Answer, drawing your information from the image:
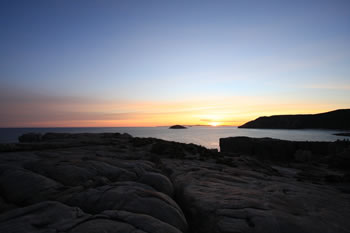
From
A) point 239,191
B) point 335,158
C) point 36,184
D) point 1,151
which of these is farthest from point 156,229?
point 335,158

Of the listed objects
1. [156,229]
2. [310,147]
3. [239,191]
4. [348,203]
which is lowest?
[310,147]

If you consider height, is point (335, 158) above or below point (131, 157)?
below

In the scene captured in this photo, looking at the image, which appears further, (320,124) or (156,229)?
(320,124)

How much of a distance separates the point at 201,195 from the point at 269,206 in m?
2.50

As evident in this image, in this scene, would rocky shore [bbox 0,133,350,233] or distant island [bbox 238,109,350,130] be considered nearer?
rocky shore [bbox 0,133,350,233]

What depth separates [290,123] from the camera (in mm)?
178625

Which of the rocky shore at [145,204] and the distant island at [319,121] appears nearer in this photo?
the rocky shore at [145,204]

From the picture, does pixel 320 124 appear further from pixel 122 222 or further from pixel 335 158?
pixel 122 222

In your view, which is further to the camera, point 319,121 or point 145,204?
point 319,121

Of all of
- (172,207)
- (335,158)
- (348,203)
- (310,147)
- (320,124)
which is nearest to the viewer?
(172,207)

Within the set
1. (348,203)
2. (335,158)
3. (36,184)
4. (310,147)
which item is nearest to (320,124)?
(310,147)

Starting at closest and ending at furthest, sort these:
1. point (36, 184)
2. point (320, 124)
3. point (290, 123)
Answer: point (36, 184), point (320, 124), point (290, 123)

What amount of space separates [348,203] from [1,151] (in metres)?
22.0

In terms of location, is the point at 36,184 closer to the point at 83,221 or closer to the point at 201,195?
the point at 83,221
